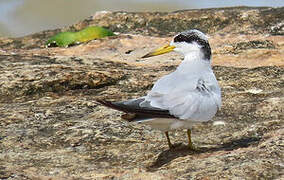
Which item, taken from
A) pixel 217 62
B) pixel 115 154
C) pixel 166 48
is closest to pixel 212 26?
pixel 217 62

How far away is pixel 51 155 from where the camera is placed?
18.5 feet

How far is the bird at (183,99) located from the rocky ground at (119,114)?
334 mm

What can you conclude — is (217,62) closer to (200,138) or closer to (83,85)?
(83,85)

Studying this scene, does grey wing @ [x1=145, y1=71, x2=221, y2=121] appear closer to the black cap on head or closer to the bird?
the bird

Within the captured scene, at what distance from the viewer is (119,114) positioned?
655 centimetres

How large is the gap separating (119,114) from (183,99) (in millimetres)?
1555

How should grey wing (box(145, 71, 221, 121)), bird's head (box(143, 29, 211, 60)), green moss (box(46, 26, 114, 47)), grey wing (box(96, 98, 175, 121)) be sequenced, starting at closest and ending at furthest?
1. grey wing (box(96, 98, 175, 121))
2. grey wing (box(145, 71, 221, 121))
3. bird's head (box(143, 29, 211, 60))
4. green moss (box(46, 26, 114, 47))

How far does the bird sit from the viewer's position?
4867 mm

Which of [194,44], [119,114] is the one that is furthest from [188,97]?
[119,114]

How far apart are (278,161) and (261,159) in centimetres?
12

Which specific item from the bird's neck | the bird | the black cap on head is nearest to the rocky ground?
the bird

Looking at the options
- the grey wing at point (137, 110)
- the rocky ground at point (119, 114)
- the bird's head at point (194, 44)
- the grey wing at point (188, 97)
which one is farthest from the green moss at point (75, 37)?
the grey wing at point (137, 110)

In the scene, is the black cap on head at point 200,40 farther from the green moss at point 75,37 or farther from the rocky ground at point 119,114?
the green moss at point 75,37

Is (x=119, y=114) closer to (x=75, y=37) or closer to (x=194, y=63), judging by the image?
(x=194, y=63)
